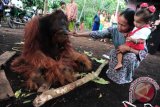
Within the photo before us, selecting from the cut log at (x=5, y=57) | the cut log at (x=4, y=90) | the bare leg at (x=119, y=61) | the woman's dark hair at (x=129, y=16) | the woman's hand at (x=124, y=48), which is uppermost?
the woman's dark hair at (x=129, y=16)

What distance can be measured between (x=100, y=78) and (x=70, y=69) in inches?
21.3

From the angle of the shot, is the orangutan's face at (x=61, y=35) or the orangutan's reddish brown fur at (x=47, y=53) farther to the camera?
the orangutan's face at (x=61, y=35)

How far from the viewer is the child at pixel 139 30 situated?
345cm

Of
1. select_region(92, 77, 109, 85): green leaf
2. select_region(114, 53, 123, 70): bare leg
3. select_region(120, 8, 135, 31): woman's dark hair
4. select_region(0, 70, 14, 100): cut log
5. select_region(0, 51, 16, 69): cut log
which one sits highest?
select_region(120, 8, 135, 31): woman's dark hair

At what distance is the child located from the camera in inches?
136

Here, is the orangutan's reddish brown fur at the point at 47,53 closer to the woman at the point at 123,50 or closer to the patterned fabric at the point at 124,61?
the woman at the point at 123,50

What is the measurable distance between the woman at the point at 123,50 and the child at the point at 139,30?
8 centimetres

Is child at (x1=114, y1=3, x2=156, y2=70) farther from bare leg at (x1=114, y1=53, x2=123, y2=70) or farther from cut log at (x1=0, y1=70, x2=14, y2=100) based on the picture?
cut log at (x1=0, y1=70, x2=14, y2=100)

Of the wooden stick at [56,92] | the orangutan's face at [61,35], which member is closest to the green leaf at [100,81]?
the wooden stick at [56,92]

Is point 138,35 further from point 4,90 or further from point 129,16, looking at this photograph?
point 4,90

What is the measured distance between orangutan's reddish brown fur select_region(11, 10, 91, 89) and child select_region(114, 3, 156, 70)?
0.81m

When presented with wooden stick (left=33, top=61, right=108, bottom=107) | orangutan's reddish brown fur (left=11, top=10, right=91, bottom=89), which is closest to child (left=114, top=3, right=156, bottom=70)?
wooden stick (left=33, top=61, right=108, bottom=107)

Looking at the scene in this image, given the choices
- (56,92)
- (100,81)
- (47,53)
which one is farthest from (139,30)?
(56,92)

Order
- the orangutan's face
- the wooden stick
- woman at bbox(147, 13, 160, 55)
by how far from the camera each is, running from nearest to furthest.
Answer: the wooden stick, the orangutan's face, woman at bbox(147, 13, 160, 55)
